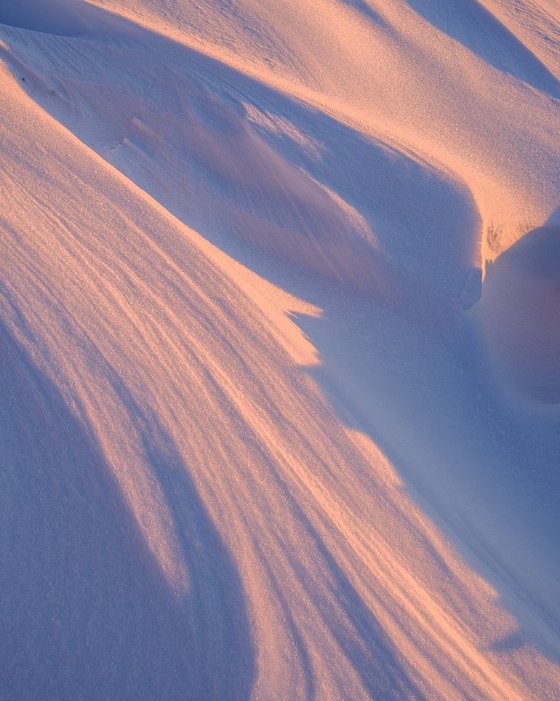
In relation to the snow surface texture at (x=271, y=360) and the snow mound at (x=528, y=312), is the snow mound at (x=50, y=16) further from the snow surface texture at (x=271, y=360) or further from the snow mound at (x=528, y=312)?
the snow mound at (x=528, y=312)

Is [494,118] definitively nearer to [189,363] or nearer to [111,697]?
[189,363]

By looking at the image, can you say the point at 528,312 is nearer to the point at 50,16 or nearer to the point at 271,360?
the point at 271,360

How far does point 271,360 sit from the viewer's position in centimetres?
299

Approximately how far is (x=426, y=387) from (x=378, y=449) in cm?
61

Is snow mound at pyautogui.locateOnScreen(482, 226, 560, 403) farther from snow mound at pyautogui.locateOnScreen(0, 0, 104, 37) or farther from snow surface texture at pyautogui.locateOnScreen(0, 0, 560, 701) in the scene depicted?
snow mound at pyautogui.locateOnScreen(0, 0, 104, 37)

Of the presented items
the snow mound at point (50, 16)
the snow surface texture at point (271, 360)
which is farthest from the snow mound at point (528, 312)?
the snow mound at point (50, 16)

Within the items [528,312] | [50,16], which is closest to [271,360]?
[528,312]

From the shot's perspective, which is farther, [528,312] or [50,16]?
[50,16]

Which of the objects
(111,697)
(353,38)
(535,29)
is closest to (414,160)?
(353,38)

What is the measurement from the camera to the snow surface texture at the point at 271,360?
7.27ft

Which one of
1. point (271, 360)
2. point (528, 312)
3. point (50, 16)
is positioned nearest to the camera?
point (271, 360)

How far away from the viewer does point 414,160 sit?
4031 mm

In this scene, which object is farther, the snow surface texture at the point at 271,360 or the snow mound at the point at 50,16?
the snow mound at the point at 50,16

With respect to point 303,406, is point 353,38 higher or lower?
higher
